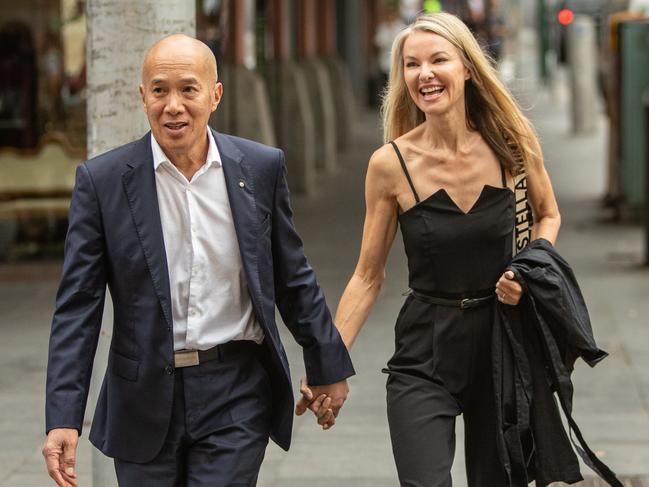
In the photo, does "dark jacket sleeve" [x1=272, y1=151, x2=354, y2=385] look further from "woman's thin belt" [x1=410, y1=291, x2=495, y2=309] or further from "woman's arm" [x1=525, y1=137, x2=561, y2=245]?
"woman's arm" [x1=525, y1=137, x2=561, y2=245]

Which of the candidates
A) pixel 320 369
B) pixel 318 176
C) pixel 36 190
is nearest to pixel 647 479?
pixel 320 369

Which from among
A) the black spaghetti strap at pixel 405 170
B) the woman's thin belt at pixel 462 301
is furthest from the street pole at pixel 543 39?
the woman's thin belt at pixel 462 301

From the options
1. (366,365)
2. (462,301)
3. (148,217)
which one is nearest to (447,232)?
(462,301)

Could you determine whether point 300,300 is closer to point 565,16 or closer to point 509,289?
point 509,289

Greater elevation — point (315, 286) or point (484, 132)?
point (484, 132)

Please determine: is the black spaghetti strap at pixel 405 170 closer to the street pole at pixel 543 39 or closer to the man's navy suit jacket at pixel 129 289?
the man's navy suit jacket at pixel 129 289

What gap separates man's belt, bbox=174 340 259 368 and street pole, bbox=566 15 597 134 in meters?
22.1

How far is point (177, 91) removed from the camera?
391cm

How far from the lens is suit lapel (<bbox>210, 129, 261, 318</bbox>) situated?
397cm

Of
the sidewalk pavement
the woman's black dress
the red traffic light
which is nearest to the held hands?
the woman's black dress

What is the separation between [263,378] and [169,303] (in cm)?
35

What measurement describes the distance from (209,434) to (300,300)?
1.51 feet

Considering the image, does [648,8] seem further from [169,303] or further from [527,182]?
[169,303]

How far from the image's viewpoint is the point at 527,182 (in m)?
4.66
